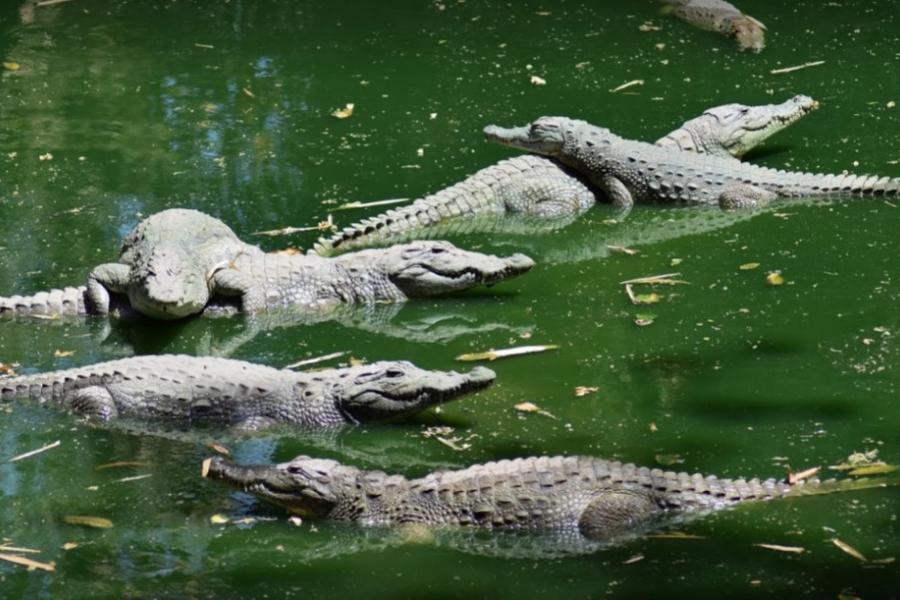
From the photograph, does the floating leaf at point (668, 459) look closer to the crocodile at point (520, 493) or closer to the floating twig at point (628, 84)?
the crocodile at point (520, 493)

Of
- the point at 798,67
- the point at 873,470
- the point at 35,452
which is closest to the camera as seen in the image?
the point at 873,470

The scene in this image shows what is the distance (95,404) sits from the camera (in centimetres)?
827

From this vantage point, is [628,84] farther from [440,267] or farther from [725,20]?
[440,267]

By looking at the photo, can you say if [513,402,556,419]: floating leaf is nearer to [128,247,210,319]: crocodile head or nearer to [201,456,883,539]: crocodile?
[201,456,883,539]: crocodile

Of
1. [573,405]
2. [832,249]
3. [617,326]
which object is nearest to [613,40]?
[832,249]

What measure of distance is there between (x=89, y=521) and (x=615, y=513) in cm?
224

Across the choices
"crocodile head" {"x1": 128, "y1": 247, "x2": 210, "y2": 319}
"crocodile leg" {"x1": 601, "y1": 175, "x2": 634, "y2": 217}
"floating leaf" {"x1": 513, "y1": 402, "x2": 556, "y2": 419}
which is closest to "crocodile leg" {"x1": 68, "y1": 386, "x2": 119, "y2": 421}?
"crocodile head" {"x1": 128, "y1": 247, "x2": 210, "y2": 319}

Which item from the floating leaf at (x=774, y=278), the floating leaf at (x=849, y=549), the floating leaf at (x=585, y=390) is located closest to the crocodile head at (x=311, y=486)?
the floating leaf at (x=585, y=390)

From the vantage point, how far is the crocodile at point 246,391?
803 cm

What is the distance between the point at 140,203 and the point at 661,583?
5834 millimetres

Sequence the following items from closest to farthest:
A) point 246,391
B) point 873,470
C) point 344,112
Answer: point 873,470, point 246,391, point 344,112

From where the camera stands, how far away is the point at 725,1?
14.9 m

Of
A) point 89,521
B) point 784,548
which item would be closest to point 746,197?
point 784,548

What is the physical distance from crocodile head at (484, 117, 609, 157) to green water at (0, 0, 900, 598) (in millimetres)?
443
